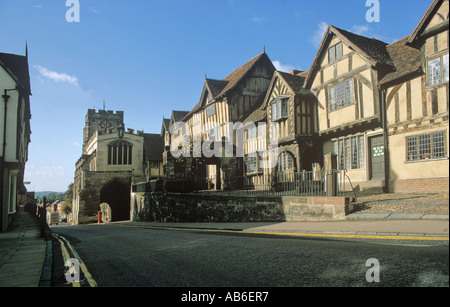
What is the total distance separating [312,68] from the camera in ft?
63.2

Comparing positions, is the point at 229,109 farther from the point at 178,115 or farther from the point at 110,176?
the point at 110,176

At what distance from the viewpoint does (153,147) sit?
46250mm

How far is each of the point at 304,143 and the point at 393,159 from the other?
5617mm

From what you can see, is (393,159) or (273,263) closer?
(273,263)

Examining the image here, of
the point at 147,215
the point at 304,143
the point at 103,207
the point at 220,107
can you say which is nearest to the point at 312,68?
the point at 304,143

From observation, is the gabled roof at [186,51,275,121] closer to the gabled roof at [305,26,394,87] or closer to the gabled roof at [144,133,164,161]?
the gabled roof at [305,26,394,87]

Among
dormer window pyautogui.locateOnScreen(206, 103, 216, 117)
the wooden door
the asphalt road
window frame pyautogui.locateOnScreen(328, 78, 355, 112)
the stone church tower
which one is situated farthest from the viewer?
the stone church tower

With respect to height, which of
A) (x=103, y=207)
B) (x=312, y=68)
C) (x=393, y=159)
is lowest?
(x=103, y=207)

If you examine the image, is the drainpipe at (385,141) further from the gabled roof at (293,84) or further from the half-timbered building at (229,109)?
the half-timbered building at (229,109)

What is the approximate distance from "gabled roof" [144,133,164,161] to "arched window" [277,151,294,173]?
26.0 m

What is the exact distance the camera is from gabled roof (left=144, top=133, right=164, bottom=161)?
44.6 m

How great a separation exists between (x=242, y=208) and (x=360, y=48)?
10.1m

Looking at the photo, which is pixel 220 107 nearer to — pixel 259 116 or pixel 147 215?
pixel 259 116

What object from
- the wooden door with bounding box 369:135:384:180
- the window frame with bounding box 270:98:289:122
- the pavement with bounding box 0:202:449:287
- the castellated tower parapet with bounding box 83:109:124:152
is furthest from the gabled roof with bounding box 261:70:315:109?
the castellated tower parapet with bounding box 83:109:124:152
